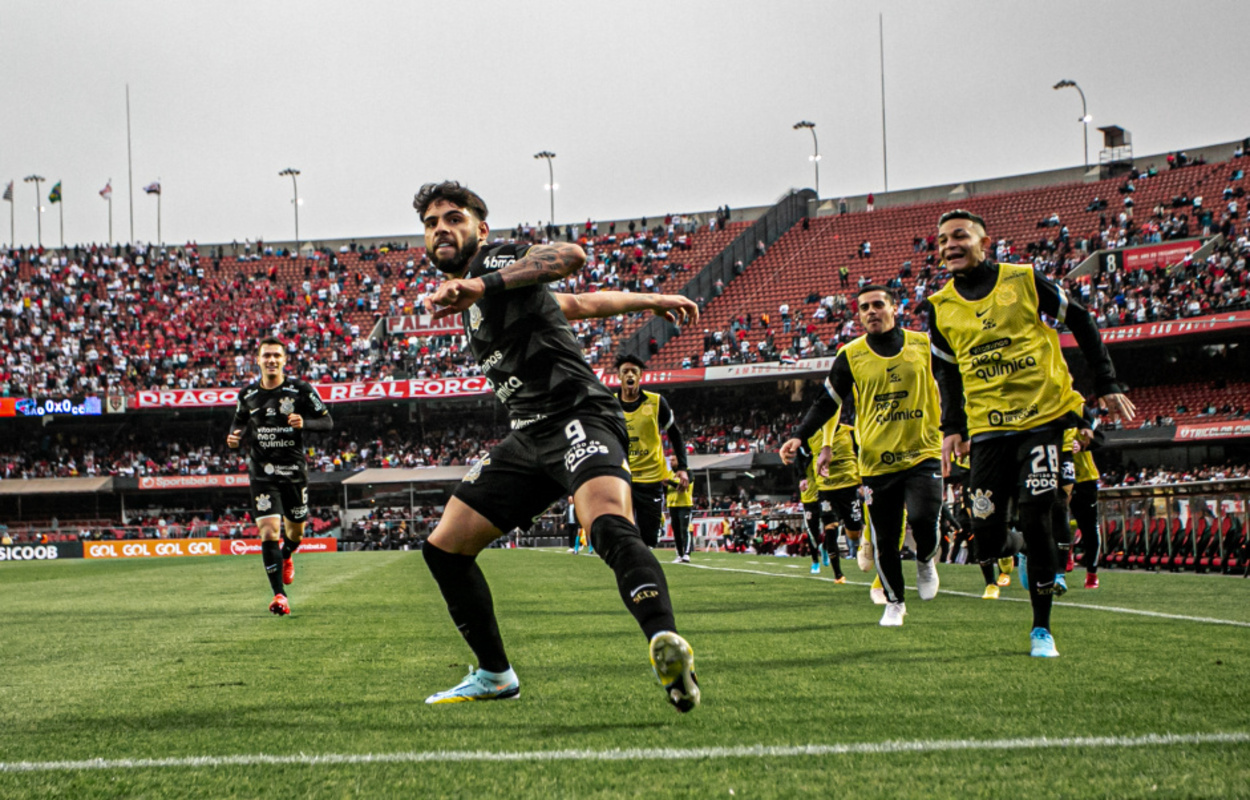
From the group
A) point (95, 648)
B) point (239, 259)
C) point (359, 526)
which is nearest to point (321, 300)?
point (239, 259)

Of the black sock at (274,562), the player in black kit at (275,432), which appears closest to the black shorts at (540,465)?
the black sock at (274,562)

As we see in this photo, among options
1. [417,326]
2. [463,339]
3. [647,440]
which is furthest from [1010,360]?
[417,326]

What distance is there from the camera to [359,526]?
46.5m

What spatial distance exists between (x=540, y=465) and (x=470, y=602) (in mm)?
713

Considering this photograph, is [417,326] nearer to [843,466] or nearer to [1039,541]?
[843,466]

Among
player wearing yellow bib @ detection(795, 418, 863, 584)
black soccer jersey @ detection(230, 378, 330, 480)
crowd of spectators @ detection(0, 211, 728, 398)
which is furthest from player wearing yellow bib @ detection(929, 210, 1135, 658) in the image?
crowd of spectators @ detection(0, 211, 728, 398)

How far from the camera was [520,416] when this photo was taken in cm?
455

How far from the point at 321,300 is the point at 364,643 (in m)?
53.4

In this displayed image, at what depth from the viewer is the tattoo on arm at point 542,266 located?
4.24 meters

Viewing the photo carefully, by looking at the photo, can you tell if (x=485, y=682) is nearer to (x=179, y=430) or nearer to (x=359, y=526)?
(x=359, y=526)

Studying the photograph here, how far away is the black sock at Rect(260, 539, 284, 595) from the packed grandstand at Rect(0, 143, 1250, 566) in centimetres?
2887

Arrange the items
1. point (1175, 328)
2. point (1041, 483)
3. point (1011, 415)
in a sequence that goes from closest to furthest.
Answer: point (1041, 483) → point (1011, 415) → point (1175, 328)

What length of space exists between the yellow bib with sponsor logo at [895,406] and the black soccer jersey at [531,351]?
4362 millimetres

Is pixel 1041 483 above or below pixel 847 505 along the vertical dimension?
above
